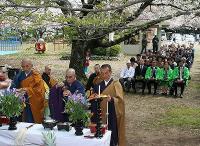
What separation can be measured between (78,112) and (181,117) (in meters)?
7.10

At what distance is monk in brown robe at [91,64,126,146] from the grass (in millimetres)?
4324

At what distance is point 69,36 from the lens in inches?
465

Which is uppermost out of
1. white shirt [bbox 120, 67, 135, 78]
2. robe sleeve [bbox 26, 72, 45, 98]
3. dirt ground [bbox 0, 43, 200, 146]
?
robe sleeve [bbox 26, 72, 45, 98]

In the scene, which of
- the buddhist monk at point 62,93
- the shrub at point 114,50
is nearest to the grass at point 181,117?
the buddhist monk at point 62,93

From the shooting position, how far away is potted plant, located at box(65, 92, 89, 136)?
7379 mm

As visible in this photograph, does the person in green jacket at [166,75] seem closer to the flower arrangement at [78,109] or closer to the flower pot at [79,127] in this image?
the flower arrangement at [78,109]

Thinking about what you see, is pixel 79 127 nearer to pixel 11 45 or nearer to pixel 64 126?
pixel 64 126

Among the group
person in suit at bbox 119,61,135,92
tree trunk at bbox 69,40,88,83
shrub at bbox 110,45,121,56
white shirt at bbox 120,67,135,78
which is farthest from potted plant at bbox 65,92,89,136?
shrub at bbox 110,45,121,56

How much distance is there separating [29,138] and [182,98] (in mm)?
10758

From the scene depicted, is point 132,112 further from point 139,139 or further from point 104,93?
point 104,93

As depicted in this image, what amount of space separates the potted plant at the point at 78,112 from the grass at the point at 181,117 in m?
5.82

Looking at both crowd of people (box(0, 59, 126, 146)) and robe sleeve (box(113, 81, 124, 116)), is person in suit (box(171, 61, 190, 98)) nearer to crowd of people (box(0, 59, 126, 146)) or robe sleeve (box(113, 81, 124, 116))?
crowd of people (box(0, 59, 126, 146))

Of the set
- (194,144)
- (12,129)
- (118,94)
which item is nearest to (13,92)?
(12,129)

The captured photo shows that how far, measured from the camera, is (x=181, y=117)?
1384 cm
